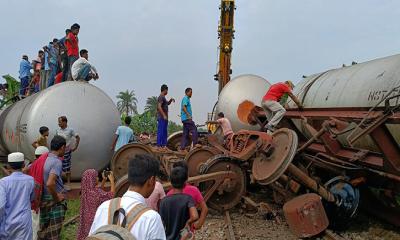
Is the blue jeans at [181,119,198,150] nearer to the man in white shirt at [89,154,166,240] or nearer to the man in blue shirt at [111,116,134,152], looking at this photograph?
the man in blue shirt at [111,116,134,152]

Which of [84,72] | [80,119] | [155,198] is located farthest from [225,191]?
[84,72]

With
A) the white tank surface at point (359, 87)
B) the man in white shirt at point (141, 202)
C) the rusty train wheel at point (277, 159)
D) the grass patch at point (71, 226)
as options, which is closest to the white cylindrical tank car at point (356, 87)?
the white tank surface at point (359, 87)

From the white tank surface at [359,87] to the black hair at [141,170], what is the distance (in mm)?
4121

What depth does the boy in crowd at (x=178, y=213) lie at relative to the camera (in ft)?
11.2

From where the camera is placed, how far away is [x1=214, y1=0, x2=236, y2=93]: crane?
1828cm

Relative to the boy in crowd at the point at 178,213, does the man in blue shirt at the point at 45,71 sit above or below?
above

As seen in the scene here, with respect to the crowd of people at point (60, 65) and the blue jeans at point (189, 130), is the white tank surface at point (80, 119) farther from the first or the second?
the blue jeans at point (189, 130)

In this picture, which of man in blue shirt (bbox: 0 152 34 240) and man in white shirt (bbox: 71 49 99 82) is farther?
man in white shirt (bbox: 71 49 99 82)

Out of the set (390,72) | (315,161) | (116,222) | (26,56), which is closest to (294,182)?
(315,161)

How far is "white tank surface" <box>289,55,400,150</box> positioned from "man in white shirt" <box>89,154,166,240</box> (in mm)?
4151

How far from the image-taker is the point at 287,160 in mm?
5918

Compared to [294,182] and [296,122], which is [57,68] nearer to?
[296,122]

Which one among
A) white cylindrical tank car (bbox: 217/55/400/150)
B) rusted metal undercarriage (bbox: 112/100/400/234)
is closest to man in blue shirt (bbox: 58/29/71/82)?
rusted metal undercarriage (bbox: 112/100/400/234)

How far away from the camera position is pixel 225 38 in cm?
1838
